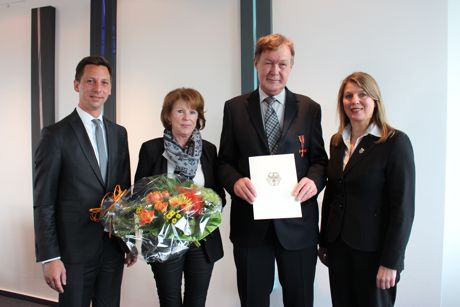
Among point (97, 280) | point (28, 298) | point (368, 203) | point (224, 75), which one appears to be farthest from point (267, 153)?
point (28, 298)

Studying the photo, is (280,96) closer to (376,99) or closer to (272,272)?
(376,99)

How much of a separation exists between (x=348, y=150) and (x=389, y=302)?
2.42ft

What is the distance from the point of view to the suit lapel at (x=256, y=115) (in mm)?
1640

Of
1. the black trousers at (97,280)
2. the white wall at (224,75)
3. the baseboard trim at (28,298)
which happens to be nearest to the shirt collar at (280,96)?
the white wall at (224,75)

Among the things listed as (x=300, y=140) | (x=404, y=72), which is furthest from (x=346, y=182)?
(x=404, y=72)

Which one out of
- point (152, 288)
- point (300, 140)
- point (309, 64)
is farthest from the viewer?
point (152, 288)

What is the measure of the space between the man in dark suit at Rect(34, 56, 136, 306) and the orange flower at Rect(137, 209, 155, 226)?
1.36ft

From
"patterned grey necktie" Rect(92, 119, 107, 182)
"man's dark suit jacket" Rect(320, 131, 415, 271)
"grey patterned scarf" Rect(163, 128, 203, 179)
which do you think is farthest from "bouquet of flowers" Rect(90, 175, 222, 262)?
"man's dark suit jacket" Rect(320, 131, 415, 271)

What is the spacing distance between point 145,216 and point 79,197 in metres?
0.49

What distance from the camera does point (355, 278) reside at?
160 centimetres

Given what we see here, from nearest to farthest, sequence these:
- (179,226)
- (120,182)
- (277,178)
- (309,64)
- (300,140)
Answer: (179,226) < (277,178) < (300,140) < (120,182) < (309,64)

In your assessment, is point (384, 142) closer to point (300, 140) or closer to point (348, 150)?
point (348, 150)

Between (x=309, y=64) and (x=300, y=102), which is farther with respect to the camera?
(x=309, y=64)

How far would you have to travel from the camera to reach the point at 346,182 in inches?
63.6
